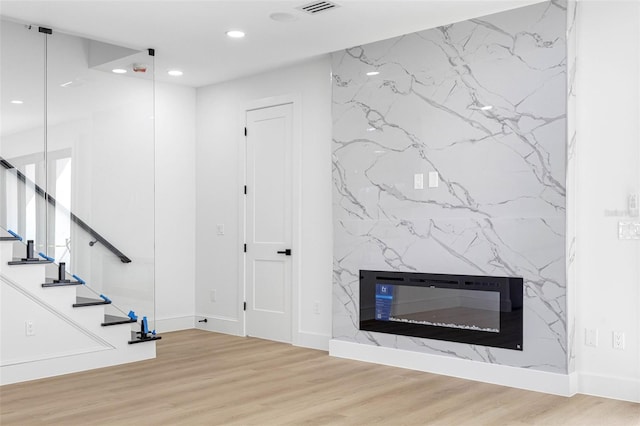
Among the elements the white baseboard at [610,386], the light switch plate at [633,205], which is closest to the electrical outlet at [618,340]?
the white baseboard at [610,386]

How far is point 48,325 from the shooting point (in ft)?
16.0

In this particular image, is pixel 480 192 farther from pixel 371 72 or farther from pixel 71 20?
pixel 71 20

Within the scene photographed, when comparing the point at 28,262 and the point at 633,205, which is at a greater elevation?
the point at 633,205

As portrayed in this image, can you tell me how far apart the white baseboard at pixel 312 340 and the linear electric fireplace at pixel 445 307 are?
0.59 m

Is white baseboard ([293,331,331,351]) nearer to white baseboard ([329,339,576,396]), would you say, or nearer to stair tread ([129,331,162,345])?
white baseboard ([329,339,576,396])

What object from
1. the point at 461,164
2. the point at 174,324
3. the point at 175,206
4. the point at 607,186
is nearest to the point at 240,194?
the point at 175,206

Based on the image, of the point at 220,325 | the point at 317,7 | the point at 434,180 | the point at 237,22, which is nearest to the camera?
the point at 317,7

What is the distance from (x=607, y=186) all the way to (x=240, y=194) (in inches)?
153

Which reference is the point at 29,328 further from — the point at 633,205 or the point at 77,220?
the point at 633,205

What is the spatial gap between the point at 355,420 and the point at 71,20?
370 cm

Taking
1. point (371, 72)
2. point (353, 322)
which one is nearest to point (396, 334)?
point (353, 322)

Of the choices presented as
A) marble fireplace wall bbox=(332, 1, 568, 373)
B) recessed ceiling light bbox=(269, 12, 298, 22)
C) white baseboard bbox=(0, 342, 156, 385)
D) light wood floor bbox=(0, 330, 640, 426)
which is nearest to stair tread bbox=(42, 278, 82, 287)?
white baseboard bbox=(0, 342, 156, 385)

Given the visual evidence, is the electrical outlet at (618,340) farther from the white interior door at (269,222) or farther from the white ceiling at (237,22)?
the white interior door at (269,222)

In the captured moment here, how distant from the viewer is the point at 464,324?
4.82 meters
